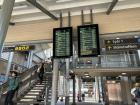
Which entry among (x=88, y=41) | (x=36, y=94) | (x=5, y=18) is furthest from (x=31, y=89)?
(x=5, y=18)

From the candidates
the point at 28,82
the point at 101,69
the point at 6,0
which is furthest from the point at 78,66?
the point at 6,0

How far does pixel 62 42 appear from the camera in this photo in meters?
4.42

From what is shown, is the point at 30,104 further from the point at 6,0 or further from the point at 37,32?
the point at 6,0

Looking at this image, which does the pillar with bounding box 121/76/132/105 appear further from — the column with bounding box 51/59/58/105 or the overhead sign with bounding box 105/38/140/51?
the column with bounding box 51/59/58/105

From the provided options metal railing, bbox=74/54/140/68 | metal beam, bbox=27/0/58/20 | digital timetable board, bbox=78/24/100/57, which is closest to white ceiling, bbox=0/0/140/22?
metal beam, bbox=27/0/58/20

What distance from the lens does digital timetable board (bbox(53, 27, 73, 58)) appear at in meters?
4.33

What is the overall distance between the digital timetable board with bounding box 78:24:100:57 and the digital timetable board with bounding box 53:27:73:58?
0.79ft

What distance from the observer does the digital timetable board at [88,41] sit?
4172mm

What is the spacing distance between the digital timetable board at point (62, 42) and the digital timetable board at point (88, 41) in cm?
24

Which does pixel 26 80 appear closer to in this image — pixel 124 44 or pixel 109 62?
pixel 124 44

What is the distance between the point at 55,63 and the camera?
476 cm

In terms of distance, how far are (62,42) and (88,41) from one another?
0.62 m

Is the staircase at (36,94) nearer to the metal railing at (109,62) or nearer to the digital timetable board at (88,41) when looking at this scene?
the digital timetable board at (88,41)

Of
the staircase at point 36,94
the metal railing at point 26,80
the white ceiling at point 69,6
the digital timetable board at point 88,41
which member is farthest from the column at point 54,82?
the metal railing at point 26,80
